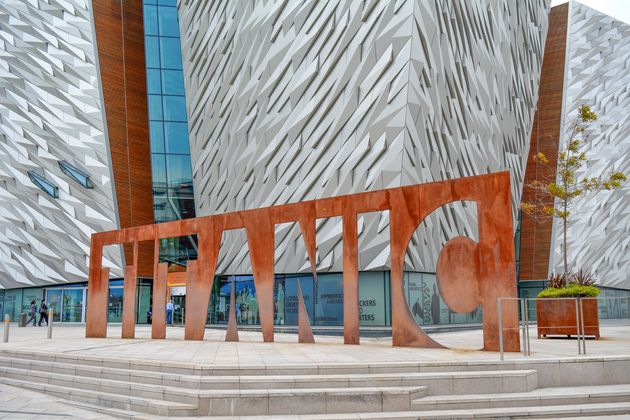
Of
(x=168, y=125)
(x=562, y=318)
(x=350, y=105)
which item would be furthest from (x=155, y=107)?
(x=562, y=318)

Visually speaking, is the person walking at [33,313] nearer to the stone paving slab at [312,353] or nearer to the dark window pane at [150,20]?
the dark window pane at [150,20]

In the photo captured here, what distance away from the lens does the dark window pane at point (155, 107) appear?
35250 mm

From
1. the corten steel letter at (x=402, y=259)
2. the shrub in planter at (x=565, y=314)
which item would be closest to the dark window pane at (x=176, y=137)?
the corten steel letter at (x=402, y=259)

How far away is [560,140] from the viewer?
37438mm

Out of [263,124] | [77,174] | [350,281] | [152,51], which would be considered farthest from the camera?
[152,51]

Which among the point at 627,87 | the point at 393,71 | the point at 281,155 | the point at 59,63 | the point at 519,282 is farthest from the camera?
the point at 627,87

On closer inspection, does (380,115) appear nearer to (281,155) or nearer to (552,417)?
(281,155)

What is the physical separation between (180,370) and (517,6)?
30800 mm

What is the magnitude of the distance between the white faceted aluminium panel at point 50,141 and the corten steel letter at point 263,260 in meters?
17.2

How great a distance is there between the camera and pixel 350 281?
51.0 ft

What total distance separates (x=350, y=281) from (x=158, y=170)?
2212cm

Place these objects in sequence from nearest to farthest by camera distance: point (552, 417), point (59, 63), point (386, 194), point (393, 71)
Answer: point (552, 417), point (386, 194), point (393, 71), point (59, 63)

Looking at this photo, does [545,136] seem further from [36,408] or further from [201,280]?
[36,408]

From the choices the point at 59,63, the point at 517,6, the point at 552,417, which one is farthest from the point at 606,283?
the point at 59,63
